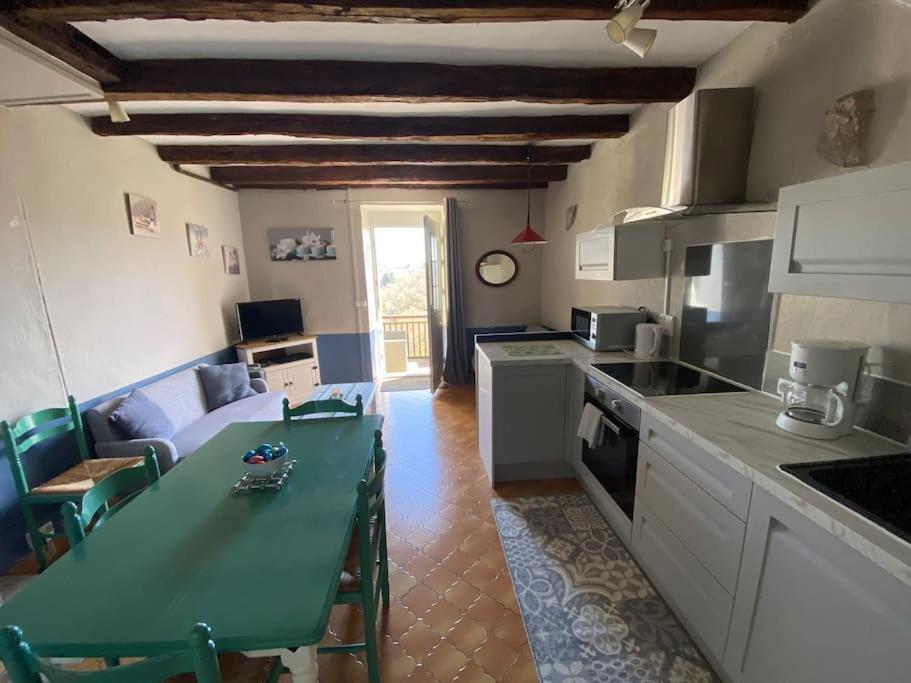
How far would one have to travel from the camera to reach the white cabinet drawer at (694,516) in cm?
124

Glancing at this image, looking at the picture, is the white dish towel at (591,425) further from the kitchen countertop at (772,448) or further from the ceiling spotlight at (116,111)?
the ceiling spotlight at (116,111)

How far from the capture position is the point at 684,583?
4.86 ft

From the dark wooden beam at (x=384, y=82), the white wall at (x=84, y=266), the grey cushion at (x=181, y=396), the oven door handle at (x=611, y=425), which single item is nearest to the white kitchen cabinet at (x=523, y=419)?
the oven door handle at (x=611, y=425)

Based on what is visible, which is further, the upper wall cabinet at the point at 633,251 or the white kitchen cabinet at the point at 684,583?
the upper wall cabinet at the point at 633,251

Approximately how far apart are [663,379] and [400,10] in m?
2.01

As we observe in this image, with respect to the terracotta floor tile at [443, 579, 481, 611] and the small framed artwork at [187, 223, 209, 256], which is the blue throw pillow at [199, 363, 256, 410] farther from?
the terracotta floor tile at [443, 579, 481, 611]

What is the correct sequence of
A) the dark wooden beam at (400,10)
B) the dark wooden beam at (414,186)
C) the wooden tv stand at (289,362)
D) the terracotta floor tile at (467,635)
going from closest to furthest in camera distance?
the dark wooden beam at (400,10), the terracotta floor tile at (467,635), the wooden tv stand at (289,362), the dark wooden beam at (414,186)

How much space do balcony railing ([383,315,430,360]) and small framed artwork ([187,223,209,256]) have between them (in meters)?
2.76

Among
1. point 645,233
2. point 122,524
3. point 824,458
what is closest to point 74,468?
point 122,524

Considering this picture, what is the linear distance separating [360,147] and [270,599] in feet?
10.7

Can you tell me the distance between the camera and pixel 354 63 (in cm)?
192

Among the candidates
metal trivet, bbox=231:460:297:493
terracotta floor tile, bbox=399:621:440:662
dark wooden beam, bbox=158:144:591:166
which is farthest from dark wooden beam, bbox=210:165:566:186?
terracotta floor tile, bbox=399:621:440:662

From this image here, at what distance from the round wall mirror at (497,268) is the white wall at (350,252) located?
0.07m

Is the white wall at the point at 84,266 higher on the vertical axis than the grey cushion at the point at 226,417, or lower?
higher
